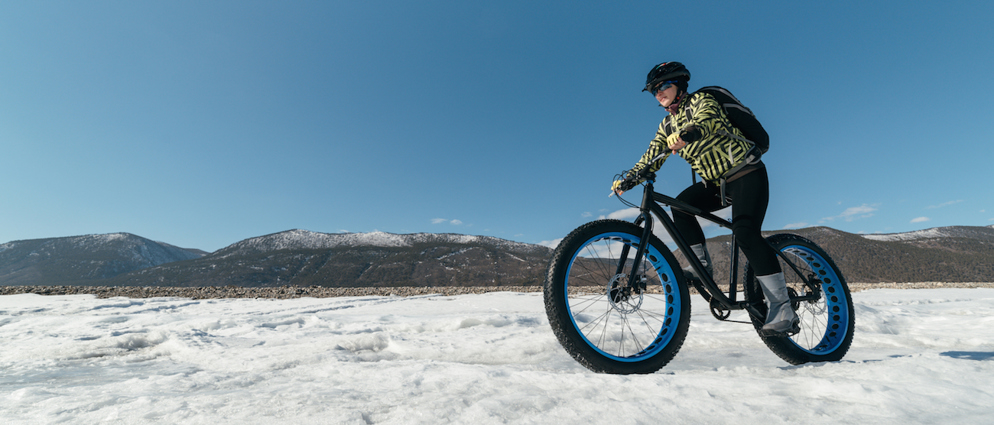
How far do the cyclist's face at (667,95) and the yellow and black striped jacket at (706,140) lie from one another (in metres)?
0.10

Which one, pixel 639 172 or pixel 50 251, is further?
pixel 50 251

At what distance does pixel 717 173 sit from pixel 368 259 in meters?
133

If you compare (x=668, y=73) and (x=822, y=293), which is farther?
(x=822, y=293)

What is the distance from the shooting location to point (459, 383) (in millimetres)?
1701

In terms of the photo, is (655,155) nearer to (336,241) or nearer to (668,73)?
(668,73)

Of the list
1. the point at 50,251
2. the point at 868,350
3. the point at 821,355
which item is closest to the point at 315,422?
the point at 821,355

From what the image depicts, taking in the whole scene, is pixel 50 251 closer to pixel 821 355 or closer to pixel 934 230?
pixel 821 355

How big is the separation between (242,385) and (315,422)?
956 mm

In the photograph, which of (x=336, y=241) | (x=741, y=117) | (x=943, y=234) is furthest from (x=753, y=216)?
(x=336, y=241)

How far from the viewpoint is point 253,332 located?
388 centimetres

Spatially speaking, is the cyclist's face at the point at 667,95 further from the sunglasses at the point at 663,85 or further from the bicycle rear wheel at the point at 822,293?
the bicycle rear wheel at the point at 822,293

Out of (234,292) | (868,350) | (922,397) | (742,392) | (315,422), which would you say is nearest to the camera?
(315,422)

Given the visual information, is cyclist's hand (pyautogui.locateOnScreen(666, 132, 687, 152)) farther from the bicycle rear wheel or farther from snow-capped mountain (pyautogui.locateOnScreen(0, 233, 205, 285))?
snow-capped mountain (pyautogui.locateOnScreen(0, 233, 205, 285))

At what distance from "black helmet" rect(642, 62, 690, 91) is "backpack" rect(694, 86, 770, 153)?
235 mm
